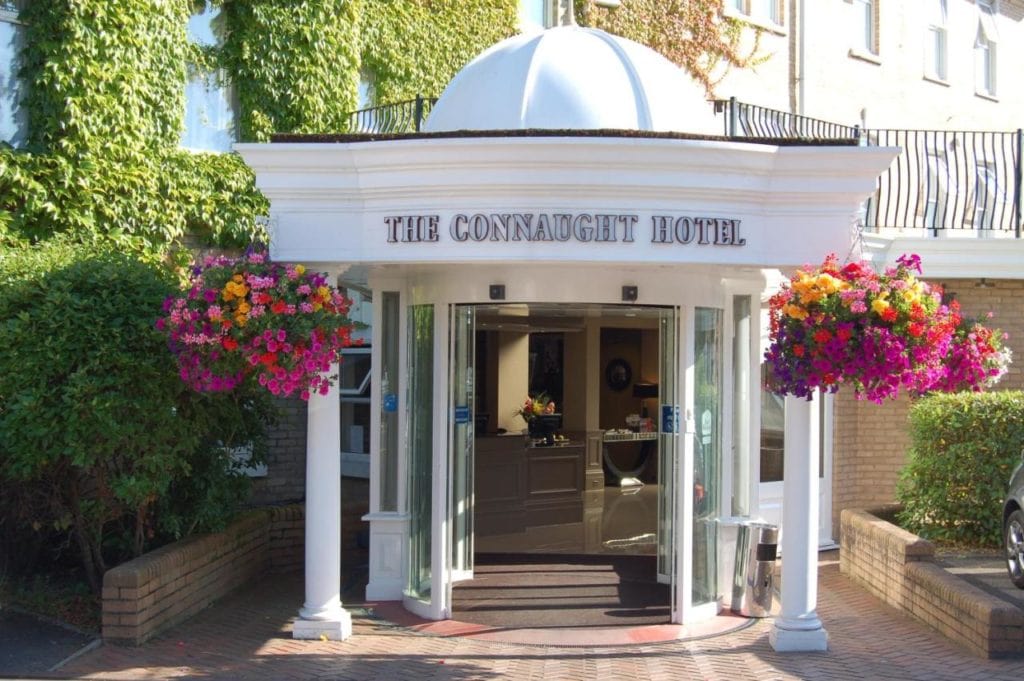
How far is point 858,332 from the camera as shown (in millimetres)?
7867

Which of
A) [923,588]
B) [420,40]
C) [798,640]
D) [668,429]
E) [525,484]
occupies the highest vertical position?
[420,40]

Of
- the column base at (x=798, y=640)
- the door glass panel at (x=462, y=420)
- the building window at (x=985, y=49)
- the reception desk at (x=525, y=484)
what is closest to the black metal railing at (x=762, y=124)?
the door glass panel at (x=462, y=420)

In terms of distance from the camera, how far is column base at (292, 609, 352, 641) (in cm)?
899

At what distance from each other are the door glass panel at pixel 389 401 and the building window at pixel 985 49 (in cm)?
1701

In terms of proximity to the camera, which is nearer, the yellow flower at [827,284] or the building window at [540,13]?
the yellow flower at [827,284]

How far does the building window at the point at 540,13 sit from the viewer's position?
653 inches

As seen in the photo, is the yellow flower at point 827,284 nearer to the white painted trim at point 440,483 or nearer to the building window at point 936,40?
the white painted trim at point 440,483

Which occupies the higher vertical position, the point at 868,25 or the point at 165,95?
the point at 868,25

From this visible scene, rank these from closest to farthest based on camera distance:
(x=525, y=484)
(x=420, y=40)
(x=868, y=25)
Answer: (x=420, y=40) → (x=525, y=484) → (x=868, y=25)

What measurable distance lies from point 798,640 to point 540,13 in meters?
10.6

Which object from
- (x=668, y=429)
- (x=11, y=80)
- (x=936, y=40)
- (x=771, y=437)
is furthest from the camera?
(x=936, y=40)

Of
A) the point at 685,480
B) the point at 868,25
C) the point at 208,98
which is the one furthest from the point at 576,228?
the point at 868,25

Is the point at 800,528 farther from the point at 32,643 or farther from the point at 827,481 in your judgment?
the point at 32,643

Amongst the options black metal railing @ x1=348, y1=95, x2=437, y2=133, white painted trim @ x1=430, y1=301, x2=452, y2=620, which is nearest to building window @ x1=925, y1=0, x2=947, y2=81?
black metal railing @ x1=348, y1=95, x2=437, y2=133
